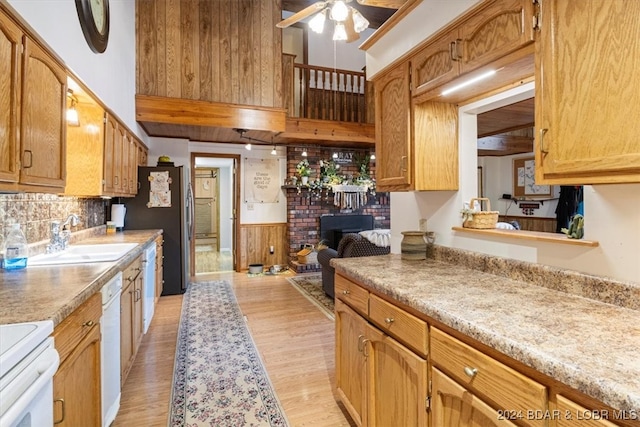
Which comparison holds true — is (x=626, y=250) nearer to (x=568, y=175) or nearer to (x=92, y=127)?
(x=568, y=175)

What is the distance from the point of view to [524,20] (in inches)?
49.6

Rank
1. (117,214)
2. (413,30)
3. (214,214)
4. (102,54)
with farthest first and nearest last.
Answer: (214,214), (117,214), (102,54), (413,30)

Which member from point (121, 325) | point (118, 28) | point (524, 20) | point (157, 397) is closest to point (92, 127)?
point (118, 28)

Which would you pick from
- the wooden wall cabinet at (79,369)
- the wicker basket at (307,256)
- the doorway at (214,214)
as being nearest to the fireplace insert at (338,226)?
the wicker basket at (307,256)

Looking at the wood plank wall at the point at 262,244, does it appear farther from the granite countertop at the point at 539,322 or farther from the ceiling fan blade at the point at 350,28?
the granite countertop at the point at 539,322

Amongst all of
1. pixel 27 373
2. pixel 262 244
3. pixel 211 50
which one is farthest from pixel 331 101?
pixel 27 373

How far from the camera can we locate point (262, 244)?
639 cm

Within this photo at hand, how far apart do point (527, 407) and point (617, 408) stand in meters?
0.23

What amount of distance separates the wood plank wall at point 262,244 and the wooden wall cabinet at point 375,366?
14.6 ft

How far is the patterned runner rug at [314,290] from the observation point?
4094mm

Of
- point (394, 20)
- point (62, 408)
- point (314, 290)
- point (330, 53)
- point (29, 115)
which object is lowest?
point (314, 290)

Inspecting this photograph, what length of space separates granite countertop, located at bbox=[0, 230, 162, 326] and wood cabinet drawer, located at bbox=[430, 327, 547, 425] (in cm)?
132

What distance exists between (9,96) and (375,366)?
6.65 ft

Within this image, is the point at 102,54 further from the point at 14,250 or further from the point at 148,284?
the point at 148,284
